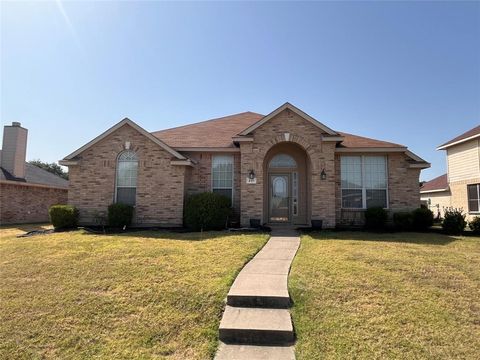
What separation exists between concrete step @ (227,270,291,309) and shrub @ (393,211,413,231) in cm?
901

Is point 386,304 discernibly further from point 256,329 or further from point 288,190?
point 288,190

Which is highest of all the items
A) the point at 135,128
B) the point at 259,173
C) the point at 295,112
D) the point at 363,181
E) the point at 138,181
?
the point at 295,112

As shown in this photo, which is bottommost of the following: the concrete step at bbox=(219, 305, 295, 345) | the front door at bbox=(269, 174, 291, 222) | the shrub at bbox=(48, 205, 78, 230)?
the concrete step at bbox=(219, 305, 295, 345)

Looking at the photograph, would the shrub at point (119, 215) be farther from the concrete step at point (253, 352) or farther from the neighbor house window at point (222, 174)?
the concrete step at point (253, 352)

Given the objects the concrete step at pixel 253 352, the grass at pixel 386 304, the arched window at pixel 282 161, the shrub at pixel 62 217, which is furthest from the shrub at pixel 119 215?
the concrete step at pixel 253 352

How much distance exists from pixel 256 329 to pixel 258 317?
15.8 inches

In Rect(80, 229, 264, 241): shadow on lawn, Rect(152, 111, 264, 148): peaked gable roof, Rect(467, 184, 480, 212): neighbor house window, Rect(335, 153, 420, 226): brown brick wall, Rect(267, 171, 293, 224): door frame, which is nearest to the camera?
Rect(80, 229, 264, 241): shadow on lawn

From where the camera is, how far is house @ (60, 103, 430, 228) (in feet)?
42.8

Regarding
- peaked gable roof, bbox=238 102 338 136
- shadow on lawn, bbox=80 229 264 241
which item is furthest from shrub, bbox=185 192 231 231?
peaked gable roof, bbox=238 102 338 136

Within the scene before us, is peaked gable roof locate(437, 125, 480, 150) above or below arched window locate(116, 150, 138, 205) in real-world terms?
above

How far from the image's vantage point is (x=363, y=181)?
14.0 meters

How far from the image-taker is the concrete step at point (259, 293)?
5.07 metres

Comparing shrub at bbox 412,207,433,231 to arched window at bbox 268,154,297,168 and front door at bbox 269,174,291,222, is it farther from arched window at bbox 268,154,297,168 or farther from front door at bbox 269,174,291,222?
arched window at bbox 268,154,297,168

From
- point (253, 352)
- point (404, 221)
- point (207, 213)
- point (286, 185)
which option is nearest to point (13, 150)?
point (207, 213)
